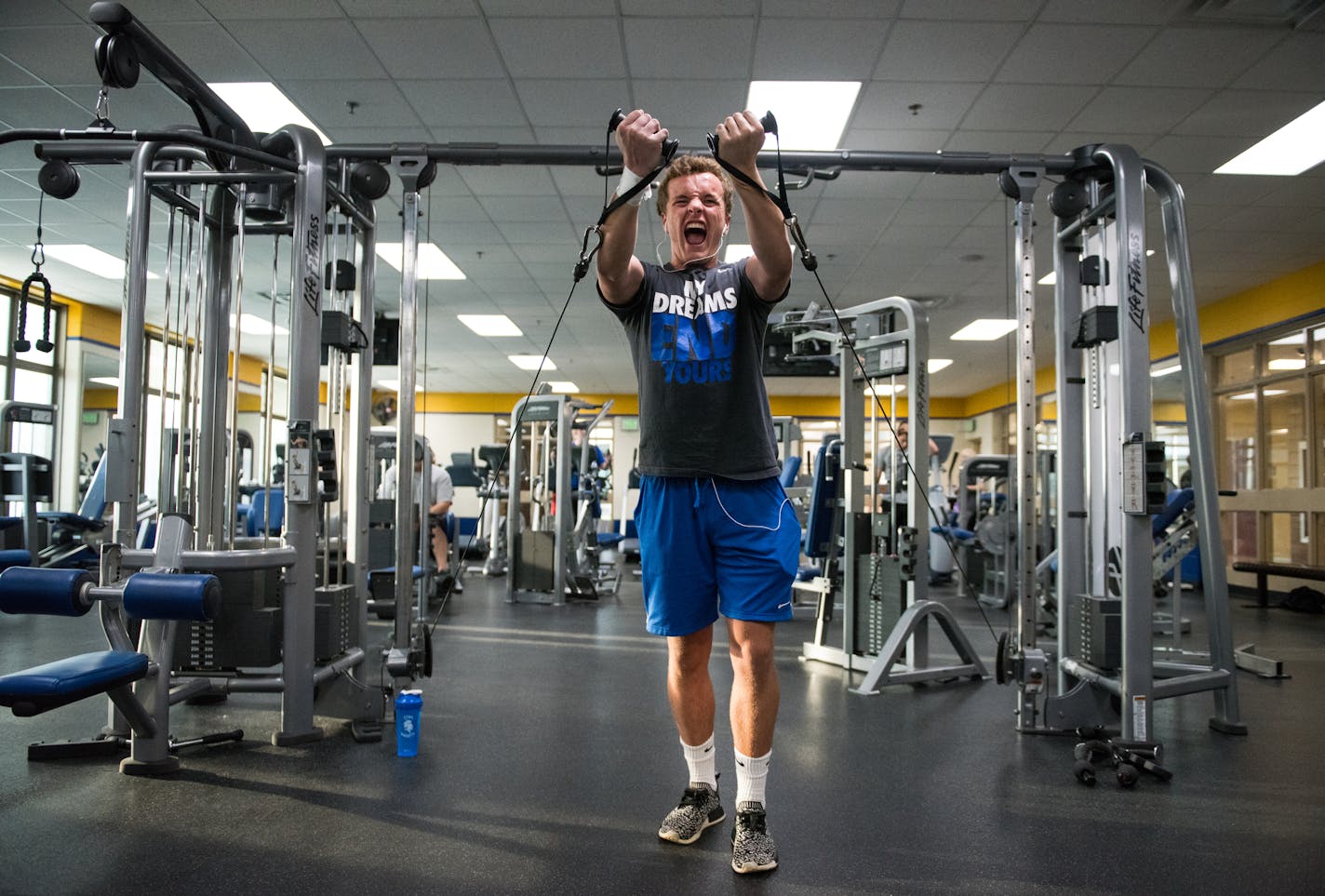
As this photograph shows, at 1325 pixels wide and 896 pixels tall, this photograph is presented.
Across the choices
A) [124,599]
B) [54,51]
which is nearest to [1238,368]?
[124,599]

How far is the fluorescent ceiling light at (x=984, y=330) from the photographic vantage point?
9.67 metres

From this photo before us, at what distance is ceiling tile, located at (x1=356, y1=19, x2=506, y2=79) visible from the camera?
385 centimetres

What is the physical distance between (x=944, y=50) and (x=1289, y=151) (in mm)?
2758

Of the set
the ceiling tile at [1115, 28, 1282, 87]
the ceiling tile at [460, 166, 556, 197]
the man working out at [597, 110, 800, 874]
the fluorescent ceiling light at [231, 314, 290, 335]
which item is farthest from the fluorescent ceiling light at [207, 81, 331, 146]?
the fluorescent ceiling light at [231, 314, 290, 335]

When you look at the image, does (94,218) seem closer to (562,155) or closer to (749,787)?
(562,155)

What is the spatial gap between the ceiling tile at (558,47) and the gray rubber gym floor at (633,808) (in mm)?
3048

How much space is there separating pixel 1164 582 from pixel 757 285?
4.27 metres

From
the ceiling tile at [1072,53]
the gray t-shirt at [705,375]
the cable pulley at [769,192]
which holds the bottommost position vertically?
the gray t-shirt at [705,375]

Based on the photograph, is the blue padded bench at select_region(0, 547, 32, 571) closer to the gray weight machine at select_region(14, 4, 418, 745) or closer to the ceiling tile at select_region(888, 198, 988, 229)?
the gray weight machine at select_region(14, 4, 418, 745)

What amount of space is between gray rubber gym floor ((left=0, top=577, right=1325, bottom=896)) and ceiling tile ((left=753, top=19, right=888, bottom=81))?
304 centimetres

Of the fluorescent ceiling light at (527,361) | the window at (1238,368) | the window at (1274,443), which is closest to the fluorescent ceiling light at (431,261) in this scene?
the fluorescent ceiling light at (527,361)

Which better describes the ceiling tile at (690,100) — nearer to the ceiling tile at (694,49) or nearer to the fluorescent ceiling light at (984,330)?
the ceiling tile at (694,49)

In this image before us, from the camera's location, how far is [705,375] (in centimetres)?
164

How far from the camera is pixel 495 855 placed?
1.68m
